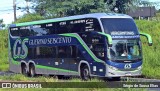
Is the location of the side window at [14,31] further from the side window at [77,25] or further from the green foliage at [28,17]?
the green foliage at [28,17]

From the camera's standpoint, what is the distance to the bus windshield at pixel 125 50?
70.8 ft

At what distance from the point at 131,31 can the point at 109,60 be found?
2213 mm

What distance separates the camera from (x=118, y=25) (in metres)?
22.2

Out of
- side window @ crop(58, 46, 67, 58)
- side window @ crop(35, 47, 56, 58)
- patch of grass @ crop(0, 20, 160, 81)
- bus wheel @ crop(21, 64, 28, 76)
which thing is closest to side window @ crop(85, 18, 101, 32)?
side window @ crop(58, 46, 67, 58)

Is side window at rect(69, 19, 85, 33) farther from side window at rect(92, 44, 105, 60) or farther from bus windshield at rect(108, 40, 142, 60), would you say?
bus windshield at rect(108, 40, 142, 60)

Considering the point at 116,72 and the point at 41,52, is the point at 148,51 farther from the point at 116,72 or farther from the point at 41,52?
the point at 116,72

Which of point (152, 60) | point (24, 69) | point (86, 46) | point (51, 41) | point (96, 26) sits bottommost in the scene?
point (24, 69)

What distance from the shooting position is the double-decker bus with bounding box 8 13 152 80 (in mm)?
21656

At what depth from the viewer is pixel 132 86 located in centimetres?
1263

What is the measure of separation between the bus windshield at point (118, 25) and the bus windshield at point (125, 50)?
0.55 metres

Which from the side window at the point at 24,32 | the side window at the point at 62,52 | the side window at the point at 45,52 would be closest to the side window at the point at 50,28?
the side window at the point at 45,52

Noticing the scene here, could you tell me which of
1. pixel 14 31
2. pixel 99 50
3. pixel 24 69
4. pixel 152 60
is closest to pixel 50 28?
pixel 24 69

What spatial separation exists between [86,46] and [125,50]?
2.21 metres

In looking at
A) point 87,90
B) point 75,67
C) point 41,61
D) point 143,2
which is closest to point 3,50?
point 143,2
